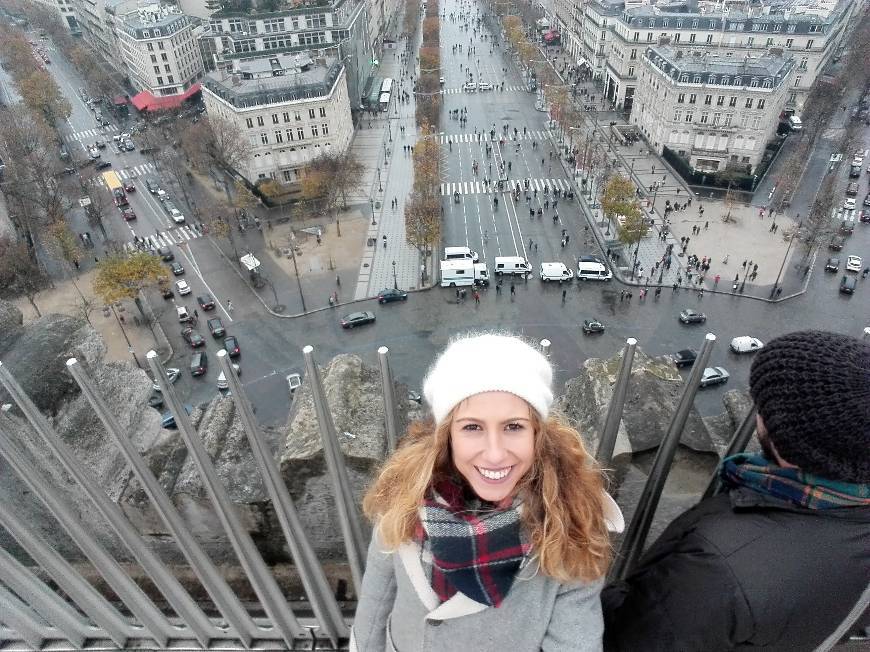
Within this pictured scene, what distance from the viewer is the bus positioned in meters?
40.0

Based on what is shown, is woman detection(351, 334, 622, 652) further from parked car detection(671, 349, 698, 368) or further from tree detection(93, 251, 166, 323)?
tree detection(93, 251, 166, 323)

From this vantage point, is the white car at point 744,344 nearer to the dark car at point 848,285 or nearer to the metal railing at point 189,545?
the dark car at point 848,285

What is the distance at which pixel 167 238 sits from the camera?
1352 inches

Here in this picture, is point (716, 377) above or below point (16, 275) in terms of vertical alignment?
below

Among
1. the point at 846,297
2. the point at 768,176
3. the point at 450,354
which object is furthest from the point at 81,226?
the point at 768,176

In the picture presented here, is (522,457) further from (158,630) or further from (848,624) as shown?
(158,630)

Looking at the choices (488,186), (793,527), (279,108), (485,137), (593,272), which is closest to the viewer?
(793,527)

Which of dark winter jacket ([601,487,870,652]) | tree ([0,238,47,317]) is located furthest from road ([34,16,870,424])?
dark winter jacket ([601,487,870,652])

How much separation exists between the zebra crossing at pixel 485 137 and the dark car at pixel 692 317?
27.0 m

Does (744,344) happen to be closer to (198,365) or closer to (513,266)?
(513,266)

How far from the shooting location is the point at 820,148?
44.0 meters

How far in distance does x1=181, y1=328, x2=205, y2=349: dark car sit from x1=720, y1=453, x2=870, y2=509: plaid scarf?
25.1 metres

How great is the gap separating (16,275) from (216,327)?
10.6 meters

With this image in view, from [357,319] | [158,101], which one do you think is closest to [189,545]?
[357,319]
